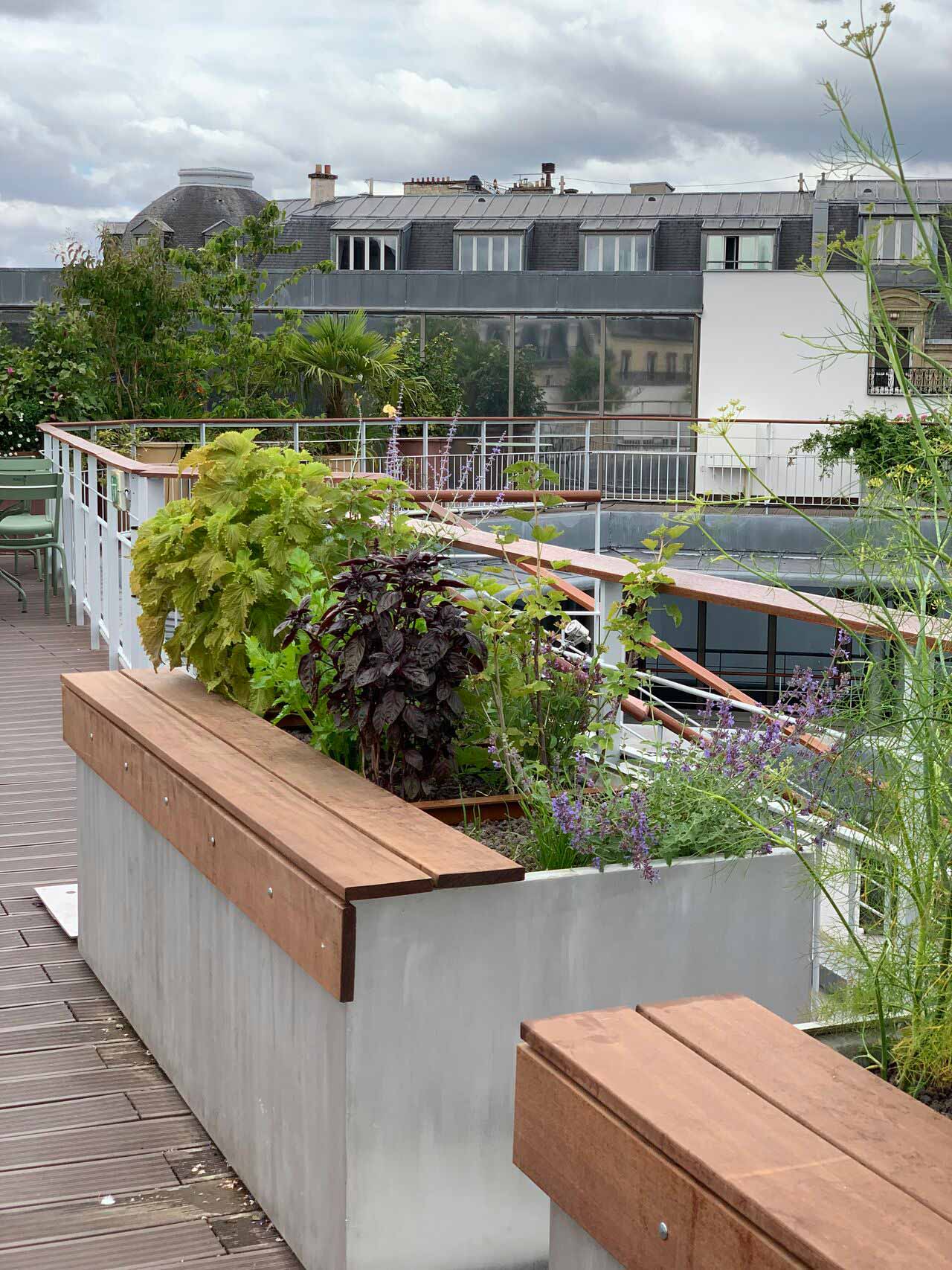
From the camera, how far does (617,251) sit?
29.9 metres

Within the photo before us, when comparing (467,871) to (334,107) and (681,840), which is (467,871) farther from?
(334,107)

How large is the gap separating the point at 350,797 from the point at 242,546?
92cm

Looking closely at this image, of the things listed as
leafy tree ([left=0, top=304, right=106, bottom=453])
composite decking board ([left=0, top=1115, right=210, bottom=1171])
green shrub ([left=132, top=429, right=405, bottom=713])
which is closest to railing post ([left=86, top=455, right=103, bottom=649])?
green shrub ([left=132, top=429, right=405, bottom=713])

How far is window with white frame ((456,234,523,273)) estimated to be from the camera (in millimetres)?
30359

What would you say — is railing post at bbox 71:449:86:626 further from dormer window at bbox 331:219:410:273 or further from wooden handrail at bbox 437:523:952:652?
dormer window at bbox 331:219:410:273

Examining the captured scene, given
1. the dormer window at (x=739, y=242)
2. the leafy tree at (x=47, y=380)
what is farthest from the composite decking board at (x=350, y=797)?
the dormer window at (x=739, y=242)

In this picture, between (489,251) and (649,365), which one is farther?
(489,251)

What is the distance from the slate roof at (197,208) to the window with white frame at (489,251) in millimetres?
9786

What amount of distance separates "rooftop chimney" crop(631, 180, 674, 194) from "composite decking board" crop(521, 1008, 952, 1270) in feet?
125

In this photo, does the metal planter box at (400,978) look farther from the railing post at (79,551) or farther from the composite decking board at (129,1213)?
the railing post at (79,551)

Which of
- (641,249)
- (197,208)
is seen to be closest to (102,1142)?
(641,249)

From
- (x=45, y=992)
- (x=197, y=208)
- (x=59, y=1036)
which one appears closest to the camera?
(x=59, y=1036)

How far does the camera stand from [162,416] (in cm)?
1436

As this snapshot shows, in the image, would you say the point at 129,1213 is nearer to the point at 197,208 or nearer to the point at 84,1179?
the point at 84,1179
